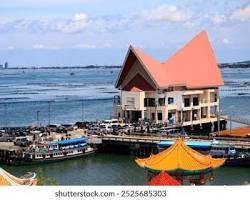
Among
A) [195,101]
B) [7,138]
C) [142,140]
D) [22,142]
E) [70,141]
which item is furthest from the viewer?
[195,101]

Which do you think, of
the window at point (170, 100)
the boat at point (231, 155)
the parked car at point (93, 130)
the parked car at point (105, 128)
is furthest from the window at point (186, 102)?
the boat at point (231, 155)

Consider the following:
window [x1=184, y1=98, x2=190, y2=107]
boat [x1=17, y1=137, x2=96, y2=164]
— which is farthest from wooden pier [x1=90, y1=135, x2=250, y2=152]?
window [x1=184, y1=98, x2=190, y2=107]

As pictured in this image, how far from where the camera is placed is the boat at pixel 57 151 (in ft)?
68.6

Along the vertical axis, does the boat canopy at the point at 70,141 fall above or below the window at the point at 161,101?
below

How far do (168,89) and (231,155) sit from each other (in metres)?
10.8

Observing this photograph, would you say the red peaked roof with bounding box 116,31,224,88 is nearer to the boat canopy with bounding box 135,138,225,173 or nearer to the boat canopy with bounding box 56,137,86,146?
the boat canopy with bounding box 56,137,86,146

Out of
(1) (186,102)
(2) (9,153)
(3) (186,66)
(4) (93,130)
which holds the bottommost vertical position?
(2) (9,153)

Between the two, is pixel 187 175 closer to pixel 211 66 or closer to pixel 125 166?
pixel 125 166

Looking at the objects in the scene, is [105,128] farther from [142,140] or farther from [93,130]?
[142,140]

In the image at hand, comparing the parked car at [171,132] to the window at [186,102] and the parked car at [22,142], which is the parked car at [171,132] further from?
the parked car at [22,142]

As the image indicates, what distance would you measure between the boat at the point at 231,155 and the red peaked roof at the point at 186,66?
9102mm

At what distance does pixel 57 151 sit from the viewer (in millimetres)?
21594

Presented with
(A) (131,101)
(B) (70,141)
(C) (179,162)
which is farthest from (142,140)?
(C) (179,162)
